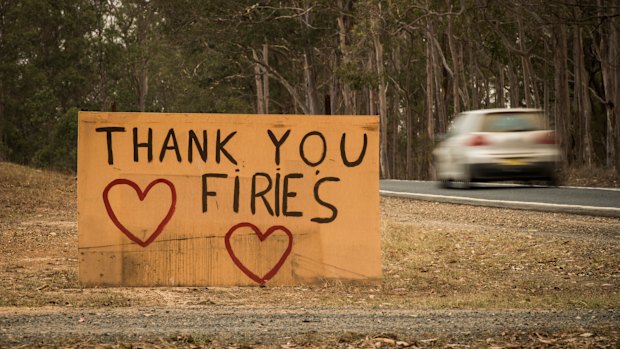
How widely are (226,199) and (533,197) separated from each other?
38.0 ft

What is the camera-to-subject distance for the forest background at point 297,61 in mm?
44688

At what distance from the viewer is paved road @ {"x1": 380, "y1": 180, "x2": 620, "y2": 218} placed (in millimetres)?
18391

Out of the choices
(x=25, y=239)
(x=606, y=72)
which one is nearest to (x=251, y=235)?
(x=25, y=239)

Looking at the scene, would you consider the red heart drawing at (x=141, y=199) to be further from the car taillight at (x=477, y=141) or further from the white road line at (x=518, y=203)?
the car taillight at (x=477, y=141)

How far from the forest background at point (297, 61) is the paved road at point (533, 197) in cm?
1413

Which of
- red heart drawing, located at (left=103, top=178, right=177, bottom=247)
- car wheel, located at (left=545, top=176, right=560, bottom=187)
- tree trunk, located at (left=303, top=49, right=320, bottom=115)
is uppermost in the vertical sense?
tree trunk, located at (left=303, top=49, right=320, bottom=115)

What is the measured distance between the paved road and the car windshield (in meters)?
1.32

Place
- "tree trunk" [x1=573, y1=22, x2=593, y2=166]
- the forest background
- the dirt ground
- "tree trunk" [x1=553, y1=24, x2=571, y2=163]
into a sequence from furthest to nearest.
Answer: the forest background
"tree trunk" [x1=573, y1=22, x2=593, y2=166]
"tree trunk" [x1=553, y1=24, x2=571, y2=163]
the dirt ground

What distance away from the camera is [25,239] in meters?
16.0

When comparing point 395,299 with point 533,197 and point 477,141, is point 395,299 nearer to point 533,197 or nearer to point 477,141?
point 533,197

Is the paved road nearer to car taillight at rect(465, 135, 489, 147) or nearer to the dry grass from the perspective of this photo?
the dry grass

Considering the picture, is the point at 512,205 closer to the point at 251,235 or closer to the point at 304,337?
the point at 251,235

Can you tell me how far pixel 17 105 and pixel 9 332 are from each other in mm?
54354

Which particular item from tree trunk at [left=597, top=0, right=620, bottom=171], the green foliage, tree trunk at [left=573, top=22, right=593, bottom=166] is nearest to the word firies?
tree trunk at [left=597, top=0, right=620, bottom=171]
